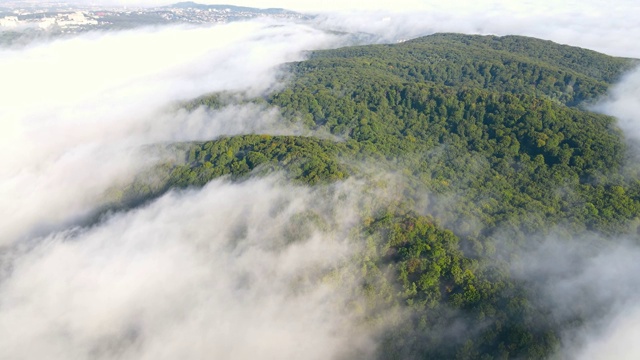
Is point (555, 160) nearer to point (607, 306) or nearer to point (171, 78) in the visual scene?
point (607, 306)

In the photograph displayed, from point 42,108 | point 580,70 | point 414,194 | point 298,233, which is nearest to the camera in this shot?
point 298,233

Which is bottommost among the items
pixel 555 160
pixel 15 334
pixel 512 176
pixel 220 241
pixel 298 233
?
pixel 15 334

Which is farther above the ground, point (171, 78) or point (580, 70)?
point (580, 70)

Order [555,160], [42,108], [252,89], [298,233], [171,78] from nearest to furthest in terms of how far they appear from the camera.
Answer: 1. [298,233]
2. [555,160]
3. [252,89]
4. [42,108]
5. [171,78]

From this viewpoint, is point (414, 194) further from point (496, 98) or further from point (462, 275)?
point (496, 98)

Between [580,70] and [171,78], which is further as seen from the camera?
[171,78]

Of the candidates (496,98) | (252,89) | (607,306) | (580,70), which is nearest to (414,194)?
(607,306)

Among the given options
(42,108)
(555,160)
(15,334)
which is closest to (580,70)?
(555,160)
